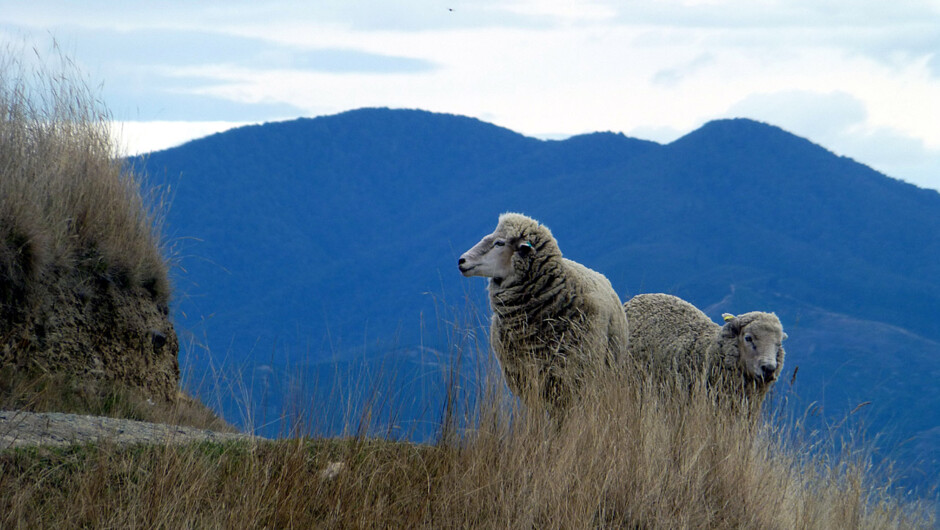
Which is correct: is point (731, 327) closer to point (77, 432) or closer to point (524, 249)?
point (524, 249)

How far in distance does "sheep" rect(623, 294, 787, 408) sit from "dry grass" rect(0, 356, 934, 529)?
1.03 meters

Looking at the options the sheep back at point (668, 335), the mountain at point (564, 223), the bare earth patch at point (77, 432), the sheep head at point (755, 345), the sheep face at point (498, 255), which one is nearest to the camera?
the bare earth patch at point (77, 432)

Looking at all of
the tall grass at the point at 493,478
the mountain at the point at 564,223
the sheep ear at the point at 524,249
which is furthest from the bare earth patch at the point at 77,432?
the mountain at the point at 564,223

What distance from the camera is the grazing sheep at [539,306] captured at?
5.70m

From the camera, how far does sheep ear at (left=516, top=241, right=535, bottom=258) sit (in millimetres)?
5997

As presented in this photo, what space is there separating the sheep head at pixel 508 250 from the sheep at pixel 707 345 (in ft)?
4.10

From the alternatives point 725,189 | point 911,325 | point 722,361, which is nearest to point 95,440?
point 722,361

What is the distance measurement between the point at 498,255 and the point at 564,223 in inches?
4719

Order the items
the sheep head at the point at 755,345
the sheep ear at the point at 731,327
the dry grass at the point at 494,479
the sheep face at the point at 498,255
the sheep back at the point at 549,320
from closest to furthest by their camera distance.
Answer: the dry grass at the point at 494,479
the sheep back at the point at 549,320
the sheep face at the point at 498,255
the sheep head at the point at 755,345
the sheep ear at the point at 731,327

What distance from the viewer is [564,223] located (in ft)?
410

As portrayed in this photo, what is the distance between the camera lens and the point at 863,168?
5015 inches

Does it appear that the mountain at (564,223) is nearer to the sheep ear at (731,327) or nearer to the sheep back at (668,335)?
the sheep back at (668,335)

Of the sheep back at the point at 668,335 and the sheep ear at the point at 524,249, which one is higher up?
the sheep ear at the point at 524,249

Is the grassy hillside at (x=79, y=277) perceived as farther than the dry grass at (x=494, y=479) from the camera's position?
Yes
